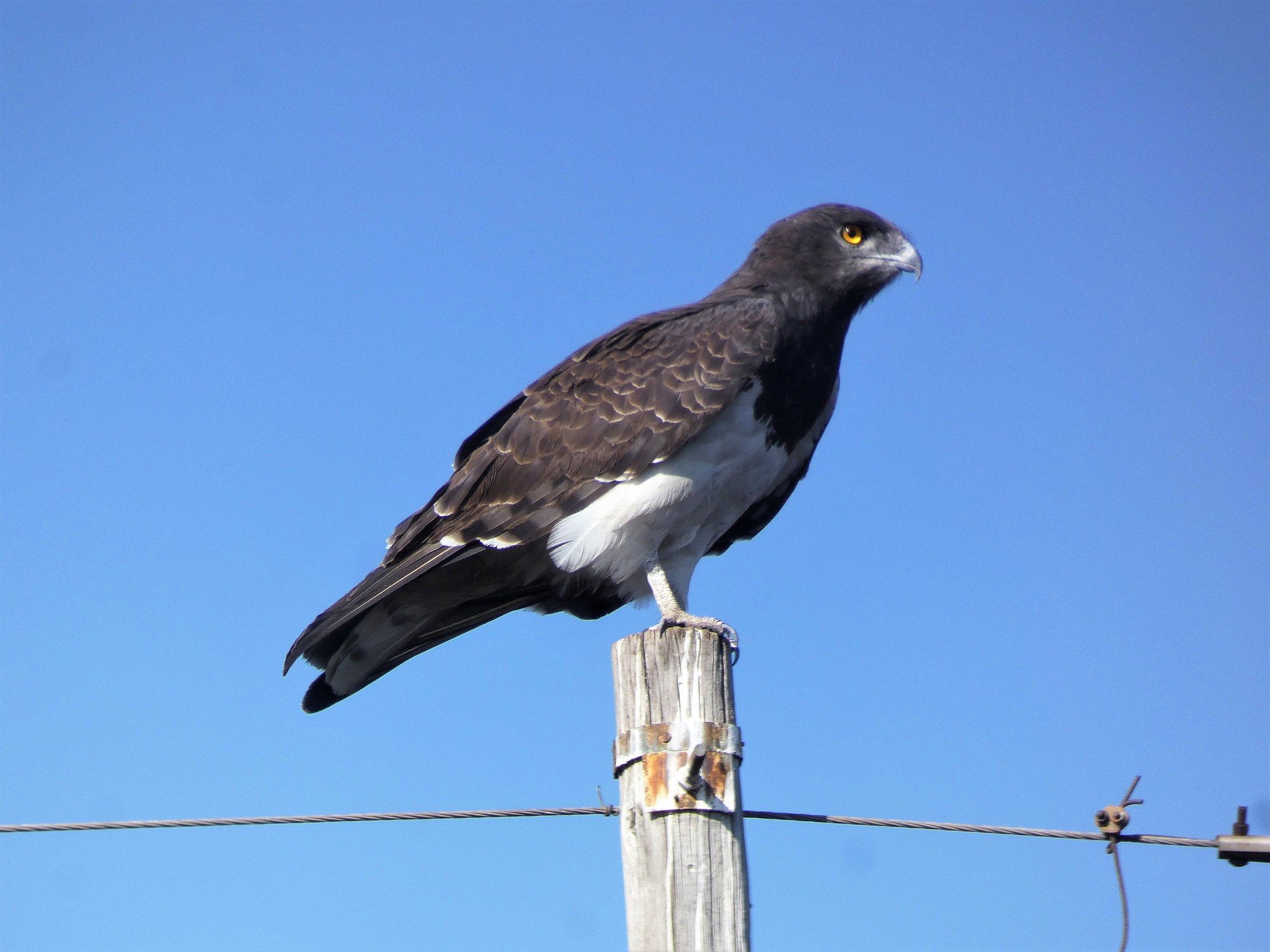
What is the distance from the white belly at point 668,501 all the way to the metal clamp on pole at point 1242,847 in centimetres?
265

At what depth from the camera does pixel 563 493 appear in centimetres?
566

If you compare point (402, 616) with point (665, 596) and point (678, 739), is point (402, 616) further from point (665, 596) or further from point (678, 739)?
point (678, 739)

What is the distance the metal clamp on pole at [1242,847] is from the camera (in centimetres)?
339

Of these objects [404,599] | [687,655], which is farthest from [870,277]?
[687,655]

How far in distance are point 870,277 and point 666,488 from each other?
5.75ft

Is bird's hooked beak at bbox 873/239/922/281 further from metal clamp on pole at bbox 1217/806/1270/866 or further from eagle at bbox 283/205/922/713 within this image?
metal clamp on pole at bbox 1217/806/1270/866

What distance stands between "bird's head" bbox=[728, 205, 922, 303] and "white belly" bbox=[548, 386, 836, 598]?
0.96 m

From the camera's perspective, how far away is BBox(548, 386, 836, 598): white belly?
18.1ft

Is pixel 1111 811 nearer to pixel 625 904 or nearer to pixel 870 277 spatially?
pixel 625 904

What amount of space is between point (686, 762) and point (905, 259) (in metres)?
3.92

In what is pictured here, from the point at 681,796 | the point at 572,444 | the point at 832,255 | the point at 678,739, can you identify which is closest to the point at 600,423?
the point at 572,444

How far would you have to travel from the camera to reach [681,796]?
10.9ft

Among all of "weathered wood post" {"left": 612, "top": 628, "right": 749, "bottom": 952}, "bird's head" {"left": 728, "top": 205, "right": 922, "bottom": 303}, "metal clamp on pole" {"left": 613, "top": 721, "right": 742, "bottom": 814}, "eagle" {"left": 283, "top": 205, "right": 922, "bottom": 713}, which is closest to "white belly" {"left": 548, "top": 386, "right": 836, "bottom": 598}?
"eagle" {"left": 283, "top": 205, "right": 922, "bottom": 713}

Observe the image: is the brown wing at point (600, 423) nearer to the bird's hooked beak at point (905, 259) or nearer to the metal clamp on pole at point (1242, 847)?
the bird's hooked beak at point (905, 259)
